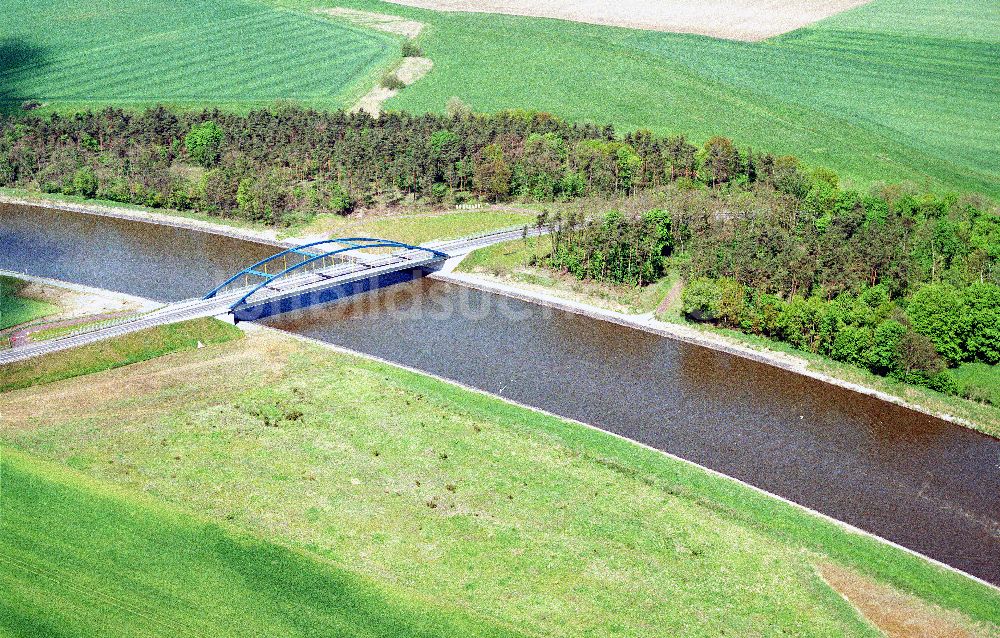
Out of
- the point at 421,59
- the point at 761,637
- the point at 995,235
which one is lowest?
the point at 761,637

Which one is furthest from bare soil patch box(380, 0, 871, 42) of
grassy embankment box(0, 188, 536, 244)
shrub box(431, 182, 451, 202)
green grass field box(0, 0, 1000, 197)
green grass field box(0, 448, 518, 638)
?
green grass field box(0, 448, 518, 638)

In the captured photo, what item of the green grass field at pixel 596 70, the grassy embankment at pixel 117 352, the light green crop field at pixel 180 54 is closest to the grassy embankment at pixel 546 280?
the grassy embankment at pixel 117 352

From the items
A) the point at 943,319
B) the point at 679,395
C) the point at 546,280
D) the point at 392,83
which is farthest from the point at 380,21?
the point at 943,319

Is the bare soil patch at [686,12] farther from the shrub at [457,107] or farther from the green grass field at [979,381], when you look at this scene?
the green grass field at [979,381]

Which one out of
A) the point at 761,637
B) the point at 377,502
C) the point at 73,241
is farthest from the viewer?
the point at 73,241

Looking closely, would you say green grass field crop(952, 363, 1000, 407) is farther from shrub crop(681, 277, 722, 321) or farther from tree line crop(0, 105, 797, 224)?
tree line crop(0, 105, 797, 224)

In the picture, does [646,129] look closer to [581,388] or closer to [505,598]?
[581,388]

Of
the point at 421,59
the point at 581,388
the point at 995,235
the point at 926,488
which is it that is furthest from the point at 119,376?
the point at 421,59
